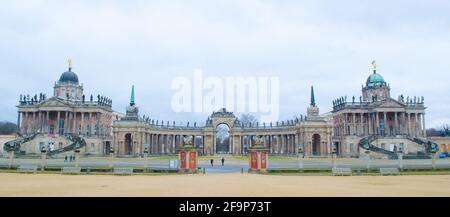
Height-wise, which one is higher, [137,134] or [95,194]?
[137,134]

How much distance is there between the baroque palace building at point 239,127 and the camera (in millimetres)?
89062

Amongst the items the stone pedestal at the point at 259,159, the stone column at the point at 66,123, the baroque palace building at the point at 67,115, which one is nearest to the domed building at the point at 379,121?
the stone pedestal at the point at 259,159

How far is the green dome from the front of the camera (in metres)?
99.1

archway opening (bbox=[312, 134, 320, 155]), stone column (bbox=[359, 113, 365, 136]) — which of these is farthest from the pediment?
archway opening (bbox=[312, 134, 320, 155])

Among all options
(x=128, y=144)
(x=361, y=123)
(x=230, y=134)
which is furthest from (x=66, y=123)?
(x=361, y=123)

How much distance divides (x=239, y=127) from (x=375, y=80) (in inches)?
1619

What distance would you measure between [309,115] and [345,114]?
11.0 metres

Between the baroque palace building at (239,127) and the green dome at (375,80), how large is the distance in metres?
0.10

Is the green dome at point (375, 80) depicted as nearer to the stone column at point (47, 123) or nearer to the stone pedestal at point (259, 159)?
the stone pedestal at point (259, 159)
